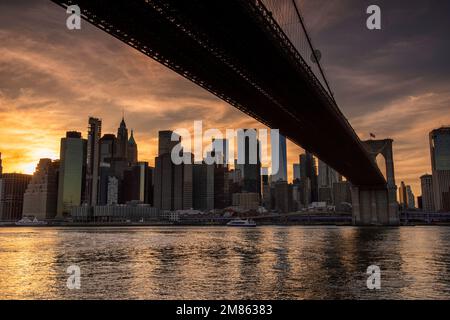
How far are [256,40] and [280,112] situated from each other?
46.0 ft

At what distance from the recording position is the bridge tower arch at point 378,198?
90.6 meters

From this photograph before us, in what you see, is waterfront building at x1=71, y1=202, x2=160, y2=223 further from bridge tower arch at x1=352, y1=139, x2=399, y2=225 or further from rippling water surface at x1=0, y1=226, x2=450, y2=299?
rippling water surface at x1=0, y1=226, x2=450, y2=299

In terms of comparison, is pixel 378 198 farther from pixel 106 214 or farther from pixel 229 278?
pixel 106 214

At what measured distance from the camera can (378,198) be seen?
302 feet

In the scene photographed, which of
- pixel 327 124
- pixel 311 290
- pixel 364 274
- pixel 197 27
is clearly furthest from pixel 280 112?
pixel 311 290

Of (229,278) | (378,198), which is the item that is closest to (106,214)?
A: (378,198)

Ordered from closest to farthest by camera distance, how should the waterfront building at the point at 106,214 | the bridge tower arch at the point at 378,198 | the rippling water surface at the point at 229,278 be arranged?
the rippling water surface at the point at 229,278 < the bridge tower arch at the point at 378,198 < the waterfront building at the point at 106,214

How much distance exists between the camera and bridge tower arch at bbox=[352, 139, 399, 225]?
90562 millimetres

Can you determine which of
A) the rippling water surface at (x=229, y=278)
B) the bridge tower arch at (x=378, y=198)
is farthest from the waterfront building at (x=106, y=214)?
the rippling water surface at (x=229, y=278)

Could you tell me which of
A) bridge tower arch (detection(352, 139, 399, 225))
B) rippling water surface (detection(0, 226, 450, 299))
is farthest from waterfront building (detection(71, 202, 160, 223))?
rippling water surface (detection(0, 226, 450, 299))

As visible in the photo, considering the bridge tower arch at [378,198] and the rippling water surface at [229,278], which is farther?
the bridge tower arch at [378,198]

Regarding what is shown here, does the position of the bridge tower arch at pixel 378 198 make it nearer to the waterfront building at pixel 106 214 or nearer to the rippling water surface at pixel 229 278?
the rippling water surface at pixel 229 278
